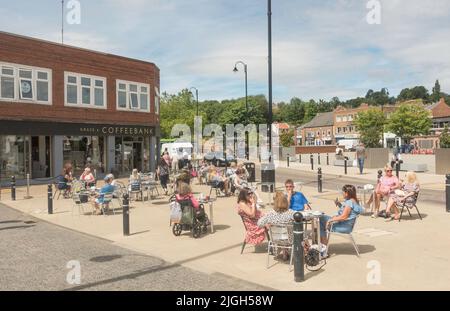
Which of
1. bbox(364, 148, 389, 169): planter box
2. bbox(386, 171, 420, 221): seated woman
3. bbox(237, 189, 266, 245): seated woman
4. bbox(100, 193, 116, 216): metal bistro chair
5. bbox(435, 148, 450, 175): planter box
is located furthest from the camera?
bbox(364, 148, 389, 169): planter box

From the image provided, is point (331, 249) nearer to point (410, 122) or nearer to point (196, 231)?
point (196, 231)

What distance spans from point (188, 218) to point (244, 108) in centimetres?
7292

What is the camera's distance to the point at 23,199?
18.7m

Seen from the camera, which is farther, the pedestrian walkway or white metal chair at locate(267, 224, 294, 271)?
white metal chair at locate(267, 224, 294, 271)

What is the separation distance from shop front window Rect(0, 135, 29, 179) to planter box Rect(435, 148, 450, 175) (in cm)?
2303

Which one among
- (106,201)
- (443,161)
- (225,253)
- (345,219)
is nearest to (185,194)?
(225,253)

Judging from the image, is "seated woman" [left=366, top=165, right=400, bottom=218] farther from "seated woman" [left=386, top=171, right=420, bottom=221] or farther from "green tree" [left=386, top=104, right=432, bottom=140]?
"green tree" [left=386, top=104, right=432, bottom=140]

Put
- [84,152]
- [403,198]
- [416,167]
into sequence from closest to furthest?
[403,198] < [84,152] < [416,167]

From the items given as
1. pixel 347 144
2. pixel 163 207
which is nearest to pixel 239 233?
pixel 163 207

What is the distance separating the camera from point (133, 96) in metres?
30.9

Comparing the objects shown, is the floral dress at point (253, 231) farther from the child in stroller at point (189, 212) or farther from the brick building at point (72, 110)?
the brick building at point (72, 110)

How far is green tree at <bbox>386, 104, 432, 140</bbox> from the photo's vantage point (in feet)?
250

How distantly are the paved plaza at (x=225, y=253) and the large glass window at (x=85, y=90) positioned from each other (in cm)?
1413

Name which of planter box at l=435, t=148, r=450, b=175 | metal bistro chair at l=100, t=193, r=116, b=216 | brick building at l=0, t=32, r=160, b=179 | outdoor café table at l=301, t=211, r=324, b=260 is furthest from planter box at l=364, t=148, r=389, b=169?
outdoor café table at l=301, t=211, r=324, b=260
